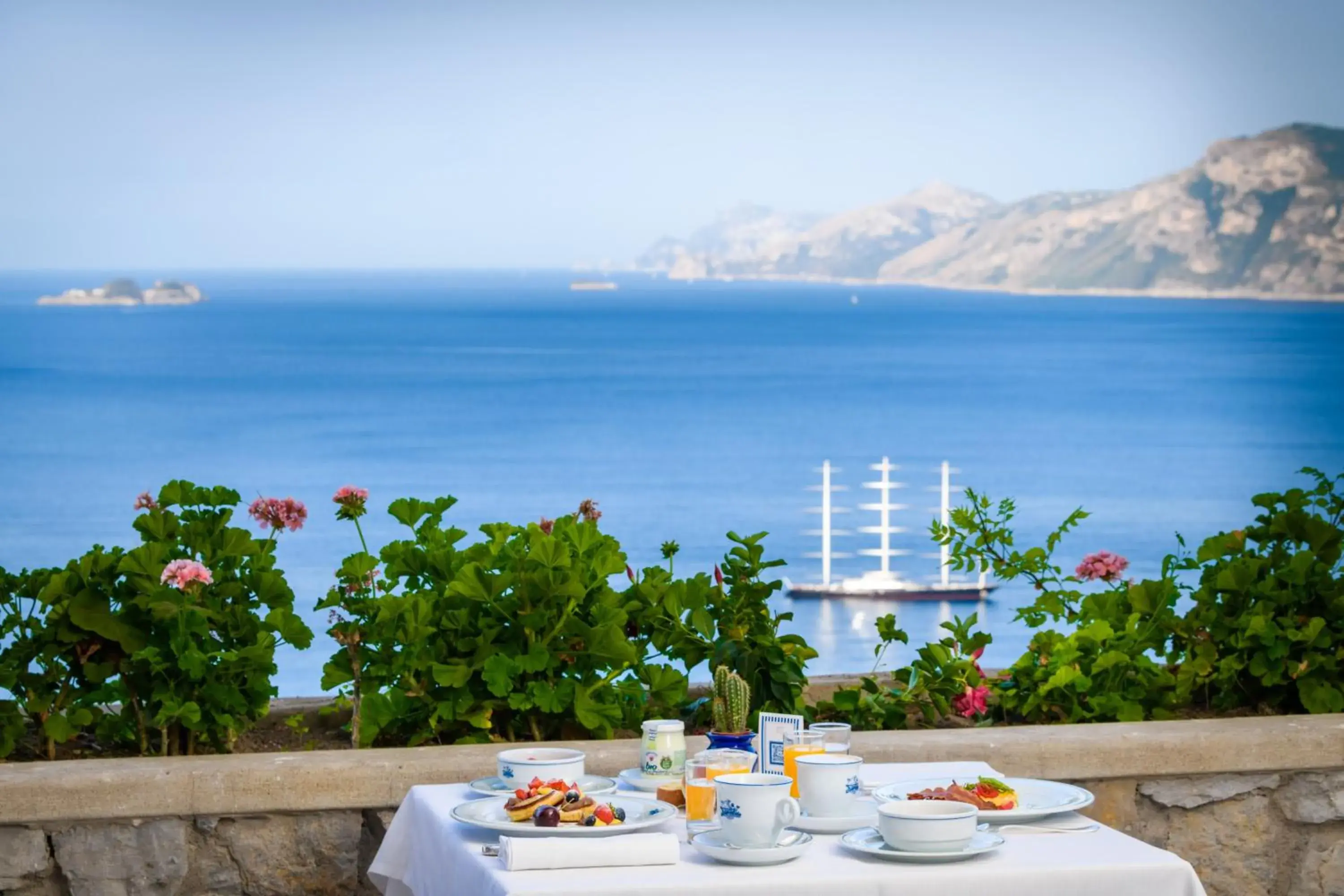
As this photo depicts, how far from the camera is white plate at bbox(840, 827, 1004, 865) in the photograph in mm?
1525

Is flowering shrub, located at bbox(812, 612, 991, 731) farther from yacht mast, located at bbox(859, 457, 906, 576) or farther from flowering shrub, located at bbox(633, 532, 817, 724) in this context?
yacht mast, located at bbox(859, 457, 906, 576)

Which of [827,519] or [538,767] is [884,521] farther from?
[538,767]

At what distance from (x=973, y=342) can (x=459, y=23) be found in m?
12.6

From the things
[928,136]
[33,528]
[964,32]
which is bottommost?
[33,528]

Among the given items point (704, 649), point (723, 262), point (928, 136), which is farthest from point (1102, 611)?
point (723, 262)

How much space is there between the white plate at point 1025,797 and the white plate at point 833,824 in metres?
0.04

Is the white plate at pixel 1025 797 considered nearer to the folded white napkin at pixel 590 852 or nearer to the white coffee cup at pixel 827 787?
the white coffee cup at pixel 827 787

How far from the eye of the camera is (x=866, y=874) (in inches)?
58.8

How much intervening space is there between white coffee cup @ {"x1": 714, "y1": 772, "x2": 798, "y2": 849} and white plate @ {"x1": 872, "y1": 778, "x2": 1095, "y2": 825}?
0.19 metres

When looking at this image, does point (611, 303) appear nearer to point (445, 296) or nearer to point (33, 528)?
point (445, 296)

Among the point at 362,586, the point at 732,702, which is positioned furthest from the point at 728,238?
the point at 732,702

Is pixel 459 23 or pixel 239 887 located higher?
pixel 459 23

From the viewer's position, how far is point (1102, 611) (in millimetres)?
2898

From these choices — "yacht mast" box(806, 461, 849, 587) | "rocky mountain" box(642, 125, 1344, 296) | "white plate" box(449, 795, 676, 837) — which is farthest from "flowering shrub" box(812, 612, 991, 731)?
"rocky mountain" box(642, 125, 1344, 296)
